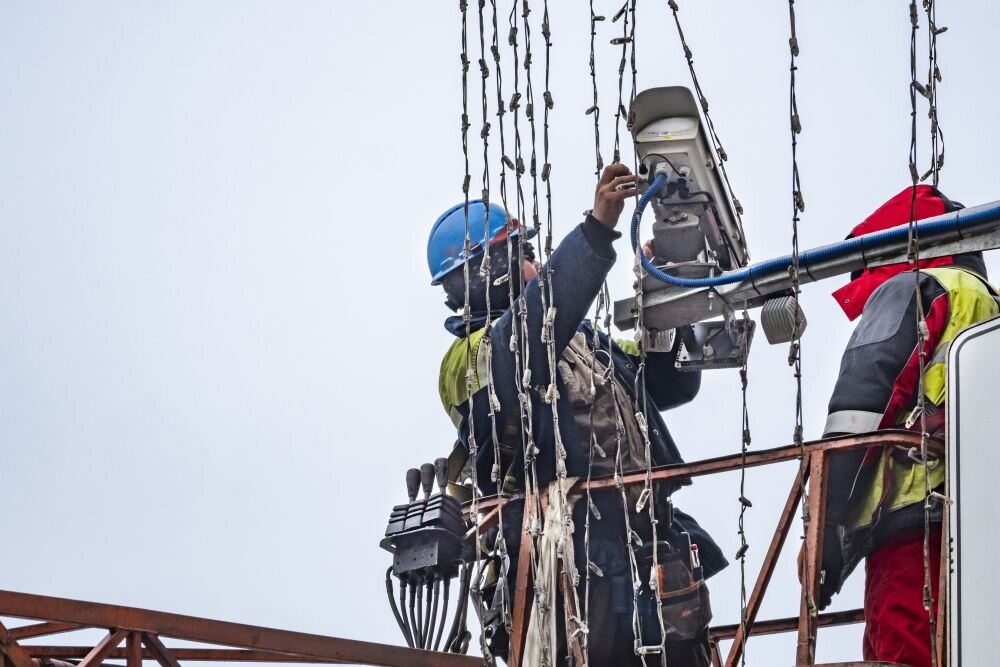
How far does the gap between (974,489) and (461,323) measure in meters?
3.51

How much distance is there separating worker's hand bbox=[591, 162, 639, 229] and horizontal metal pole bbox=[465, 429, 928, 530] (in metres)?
1.36

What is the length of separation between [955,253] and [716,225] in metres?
1.30

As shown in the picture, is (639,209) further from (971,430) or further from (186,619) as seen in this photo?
(186,619)

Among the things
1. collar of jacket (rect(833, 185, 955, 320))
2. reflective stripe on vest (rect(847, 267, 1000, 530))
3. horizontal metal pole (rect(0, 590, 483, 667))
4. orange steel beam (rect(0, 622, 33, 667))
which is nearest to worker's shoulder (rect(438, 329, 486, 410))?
horizontal metal pole (rect(0, 590, 483, 667))

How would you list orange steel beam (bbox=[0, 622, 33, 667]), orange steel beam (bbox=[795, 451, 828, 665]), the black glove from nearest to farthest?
orange steel beam (bbox=[795, 451, 828, 665])
orange steel beam (bbox=[0, 622, 33, 667])
the black glove

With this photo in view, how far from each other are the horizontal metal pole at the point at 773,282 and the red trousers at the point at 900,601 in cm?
143

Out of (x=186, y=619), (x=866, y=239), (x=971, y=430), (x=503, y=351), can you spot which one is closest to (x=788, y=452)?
(x=971, y=430)

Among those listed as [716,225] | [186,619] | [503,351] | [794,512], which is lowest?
[186,619]

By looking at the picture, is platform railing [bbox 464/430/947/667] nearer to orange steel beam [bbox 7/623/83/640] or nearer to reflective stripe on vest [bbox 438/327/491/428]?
reflective stripe on vest [bbox 438/327/491/428]

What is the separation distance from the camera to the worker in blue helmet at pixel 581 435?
7871 mm

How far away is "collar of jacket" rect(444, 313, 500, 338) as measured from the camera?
912 centimetres

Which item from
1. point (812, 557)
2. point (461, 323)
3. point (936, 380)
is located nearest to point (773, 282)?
point (936, 380)

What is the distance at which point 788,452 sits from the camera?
7.06m

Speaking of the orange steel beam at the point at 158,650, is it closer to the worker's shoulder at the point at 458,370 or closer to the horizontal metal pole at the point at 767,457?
the horizontal metal pole at the point at 767,457
